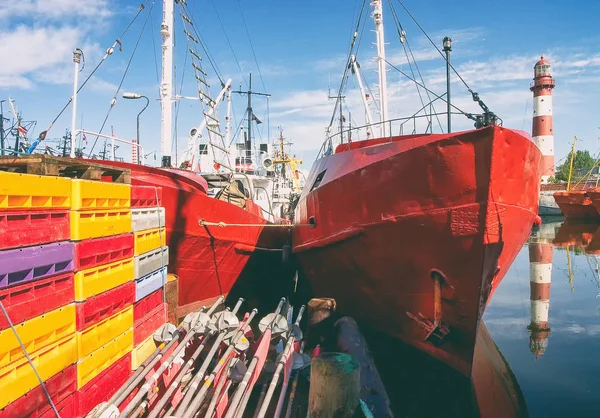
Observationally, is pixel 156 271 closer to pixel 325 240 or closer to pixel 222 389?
pixel 222 389

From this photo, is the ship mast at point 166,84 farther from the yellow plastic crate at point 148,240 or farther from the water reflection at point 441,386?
the water reflection at point 441,386

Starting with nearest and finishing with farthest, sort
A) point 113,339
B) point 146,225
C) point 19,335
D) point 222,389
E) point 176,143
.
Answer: point 19,335
point 113,339
point 222,389
point 146,225
point 176,143

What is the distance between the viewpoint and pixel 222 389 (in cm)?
474

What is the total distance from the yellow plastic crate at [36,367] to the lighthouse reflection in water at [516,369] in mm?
4056

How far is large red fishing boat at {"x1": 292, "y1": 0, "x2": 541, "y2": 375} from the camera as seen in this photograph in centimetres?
509

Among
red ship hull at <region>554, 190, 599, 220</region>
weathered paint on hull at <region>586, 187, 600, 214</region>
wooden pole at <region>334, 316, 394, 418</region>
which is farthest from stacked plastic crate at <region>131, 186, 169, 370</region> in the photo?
red ship hull at <region>554, 190, 599, 220</region>

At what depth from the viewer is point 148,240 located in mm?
5270

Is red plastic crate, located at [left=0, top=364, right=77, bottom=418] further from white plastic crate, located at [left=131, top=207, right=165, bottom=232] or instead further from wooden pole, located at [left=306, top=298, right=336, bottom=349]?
wooden pole, located at [left=306, top=298, right=336, bottom=349]

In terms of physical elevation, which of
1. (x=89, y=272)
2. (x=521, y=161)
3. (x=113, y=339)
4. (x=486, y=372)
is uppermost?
(x=521, y=161)

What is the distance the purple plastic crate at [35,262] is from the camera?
9.79 feet

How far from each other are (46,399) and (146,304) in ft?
6.15

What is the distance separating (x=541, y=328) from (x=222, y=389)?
7.27 metres

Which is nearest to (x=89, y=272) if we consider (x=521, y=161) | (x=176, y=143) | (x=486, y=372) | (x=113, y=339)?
(x=113, y=339)

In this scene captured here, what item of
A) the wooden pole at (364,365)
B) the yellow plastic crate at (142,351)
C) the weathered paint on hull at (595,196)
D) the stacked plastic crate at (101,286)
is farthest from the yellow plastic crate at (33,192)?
the weathered paint on hull at (595,196)
